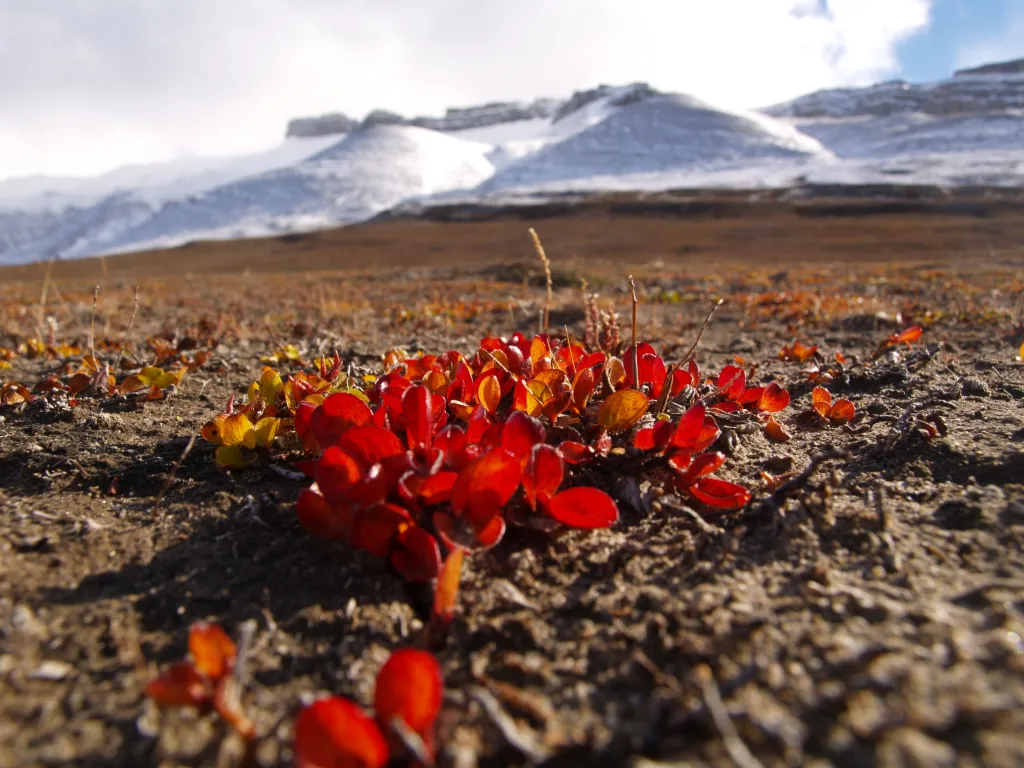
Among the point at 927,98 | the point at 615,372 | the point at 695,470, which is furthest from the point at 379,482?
the point at 927,98

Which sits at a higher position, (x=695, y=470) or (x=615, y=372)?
(x=615, y=372)

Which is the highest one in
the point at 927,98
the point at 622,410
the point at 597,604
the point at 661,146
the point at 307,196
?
the point at 927,98

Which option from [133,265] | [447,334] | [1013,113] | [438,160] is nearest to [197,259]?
[133,265]

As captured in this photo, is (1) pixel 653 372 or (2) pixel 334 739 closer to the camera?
(2) pixel 334 739

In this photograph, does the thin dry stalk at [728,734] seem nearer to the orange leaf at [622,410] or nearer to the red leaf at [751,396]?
the orange leaf at [622,410]

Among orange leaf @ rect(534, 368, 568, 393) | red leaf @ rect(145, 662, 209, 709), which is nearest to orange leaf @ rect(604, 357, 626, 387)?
orange leaf @ rect(534, 368, 568, 393)

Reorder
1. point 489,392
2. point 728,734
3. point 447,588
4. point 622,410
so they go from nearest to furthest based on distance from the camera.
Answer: point 728,734
point 447,588
point 622,410
point 489,392

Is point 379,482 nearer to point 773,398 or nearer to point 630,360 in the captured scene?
point 630,360
